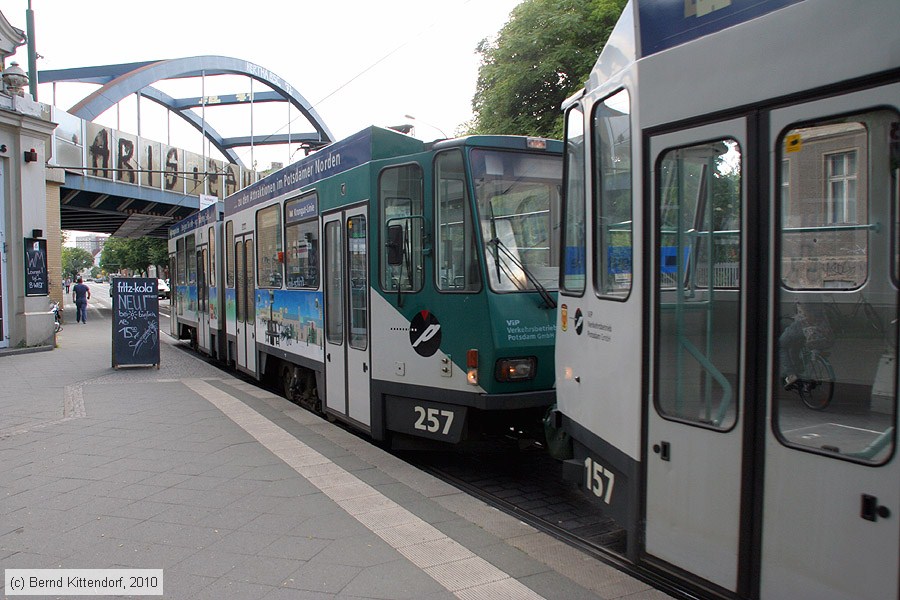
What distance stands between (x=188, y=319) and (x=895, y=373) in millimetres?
16447

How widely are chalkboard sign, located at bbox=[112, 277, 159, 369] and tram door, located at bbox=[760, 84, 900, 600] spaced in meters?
12.2

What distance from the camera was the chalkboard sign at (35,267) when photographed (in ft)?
50.5

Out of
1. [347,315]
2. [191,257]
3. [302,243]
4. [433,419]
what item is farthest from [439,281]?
[191,257]

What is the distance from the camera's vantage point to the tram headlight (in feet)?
17.5

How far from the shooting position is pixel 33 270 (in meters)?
15.5

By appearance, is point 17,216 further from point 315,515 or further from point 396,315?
point 315,515

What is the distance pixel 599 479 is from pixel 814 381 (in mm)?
1589

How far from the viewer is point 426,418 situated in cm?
585

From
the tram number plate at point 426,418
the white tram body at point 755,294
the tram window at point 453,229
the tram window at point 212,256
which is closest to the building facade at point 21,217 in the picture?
the tram window at point 212,256

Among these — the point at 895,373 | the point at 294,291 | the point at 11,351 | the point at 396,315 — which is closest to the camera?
the point at 895,373

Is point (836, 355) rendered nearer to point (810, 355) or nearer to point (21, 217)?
point (810, 355)

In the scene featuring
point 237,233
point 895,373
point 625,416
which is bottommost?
point 625,416

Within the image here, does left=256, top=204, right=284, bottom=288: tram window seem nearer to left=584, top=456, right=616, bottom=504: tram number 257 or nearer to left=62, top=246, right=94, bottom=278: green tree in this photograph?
left=584, top=456, right=616, bottom=504: tram number 257

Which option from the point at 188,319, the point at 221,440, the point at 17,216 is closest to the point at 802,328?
the point at 221,440
